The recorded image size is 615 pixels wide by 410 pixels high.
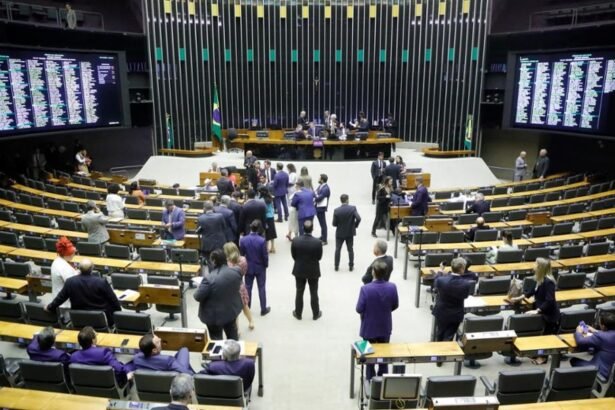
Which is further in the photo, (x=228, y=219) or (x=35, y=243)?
(x=35, y=243)

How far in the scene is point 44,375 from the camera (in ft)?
14.9

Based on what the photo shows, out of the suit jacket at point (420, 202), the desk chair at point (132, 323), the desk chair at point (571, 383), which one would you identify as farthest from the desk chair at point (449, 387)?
the suit jacket at point (420, 202)

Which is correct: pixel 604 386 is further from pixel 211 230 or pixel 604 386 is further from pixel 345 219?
pixel 211 230

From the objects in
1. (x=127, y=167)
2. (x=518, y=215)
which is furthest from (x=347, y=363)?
(x=127, y=167)

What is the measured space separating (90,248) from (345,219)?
3976mm

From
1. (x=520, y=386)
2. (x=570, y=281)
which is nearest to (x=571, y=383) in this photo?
(x=520, y=386)

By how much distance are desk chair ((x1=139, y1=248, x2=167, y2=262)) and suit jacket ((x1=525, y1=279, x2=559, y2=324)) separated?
4980 millimetres

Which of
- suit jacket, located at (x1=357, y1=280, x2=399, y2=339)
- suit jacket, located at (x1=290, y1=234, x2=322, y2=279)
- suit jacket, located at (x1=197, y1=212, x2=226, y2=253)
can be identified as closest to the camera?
suit jacket, located at (x1=357, y1=280, x2=399, y2=339)

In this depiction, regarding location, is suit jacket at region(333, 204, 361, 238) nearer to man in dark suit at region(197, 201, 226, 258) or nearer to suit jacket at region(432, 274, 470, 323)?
man in dark suit at region(197, 201, 226, 258)

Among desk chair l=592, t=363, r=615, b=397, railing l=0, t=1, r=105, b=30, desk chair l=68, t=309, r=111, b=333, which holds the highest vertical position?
railing l=0, t=1, r=105, b=30

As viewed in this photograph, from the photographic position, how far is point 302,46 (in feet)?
64.8

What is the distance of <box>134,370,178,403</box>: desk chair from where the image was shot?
430 centimetres

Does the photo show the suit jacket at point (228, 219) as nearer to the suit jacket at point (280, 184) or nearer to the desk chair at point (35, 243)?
the desk chair at point (35, 243)

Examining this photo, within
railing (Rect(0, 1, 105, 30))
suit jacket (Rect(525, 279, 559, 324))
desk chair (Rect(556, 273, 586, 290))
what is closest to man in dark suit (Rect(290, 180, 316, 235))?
desk chair (Rect(556, 273, 586, 290))
